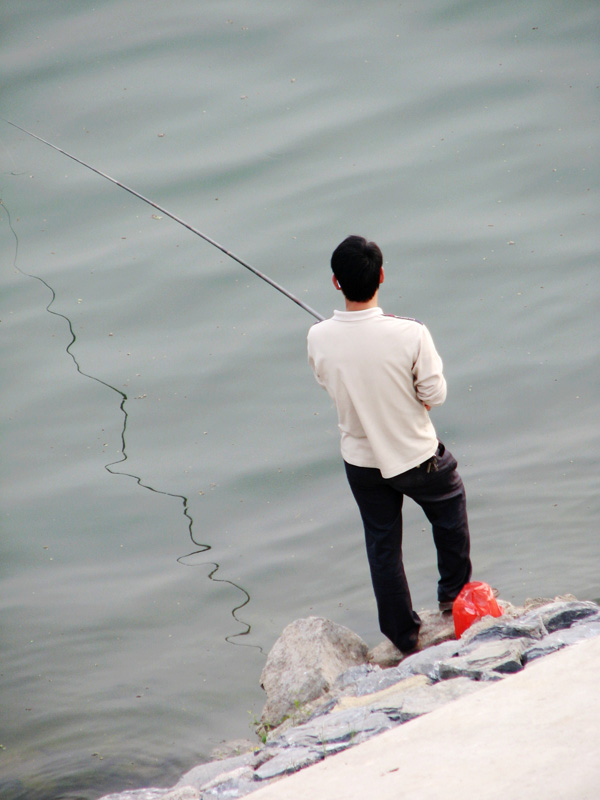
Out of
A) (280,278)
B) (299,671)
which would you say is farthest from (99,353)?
(299,671)

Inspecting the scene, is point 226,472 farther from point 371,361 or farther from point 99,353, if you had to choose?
point 371,361

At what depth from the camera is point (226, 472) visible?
3.89 meters

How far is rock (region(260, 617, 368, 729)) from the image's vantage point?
251 cm

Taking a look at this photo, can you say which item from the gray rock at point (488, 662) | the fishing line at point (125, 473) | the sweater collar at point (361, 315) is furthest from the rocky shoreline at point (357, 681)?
the sweater collar at point (361, 315)

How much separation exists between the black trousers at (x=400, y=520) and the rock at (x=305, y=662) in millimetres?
234

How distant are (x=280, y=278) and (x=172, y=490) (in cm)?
151

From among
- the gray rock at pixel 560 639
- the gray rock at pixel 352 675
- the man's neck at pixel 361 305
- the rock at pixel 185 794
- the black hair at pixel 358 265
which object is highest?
the black hair at pixel 358 265

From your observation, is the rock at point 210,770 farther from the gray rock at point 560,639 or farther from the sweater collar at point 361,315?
the sweater collar at point 361,315

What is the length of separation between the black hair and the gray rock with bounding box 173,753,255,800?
3.74 ft

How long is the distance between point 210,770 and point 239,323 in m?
2.72

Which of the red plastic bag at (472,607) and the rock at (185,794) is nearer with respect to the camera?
the rock at (185,794)

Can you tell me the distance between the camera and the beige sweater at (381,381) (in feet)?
6.86

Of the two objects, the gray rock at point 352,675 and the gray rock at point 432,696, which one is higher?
the gray rock at point 432,696

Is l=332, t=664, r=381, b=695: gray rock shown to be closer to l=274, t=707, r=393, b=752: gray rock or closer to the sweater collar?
l=274, t=707, r=393, b=752: gray rock
